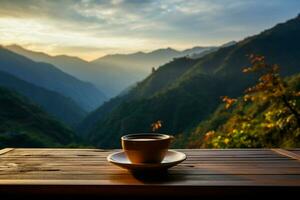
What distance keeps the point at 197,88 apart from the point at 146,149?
50.5m

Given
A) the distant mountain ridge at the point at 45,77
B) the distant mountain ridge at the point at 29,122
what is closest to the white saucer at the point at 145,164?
the distant mountain ridge at the point at 29,122

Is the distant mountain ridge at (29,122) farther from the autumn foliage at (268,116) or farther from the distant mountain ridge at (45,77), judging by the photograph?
the distant mountain ridge at (45,77)

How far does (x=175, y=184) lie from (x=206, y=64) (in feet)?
205

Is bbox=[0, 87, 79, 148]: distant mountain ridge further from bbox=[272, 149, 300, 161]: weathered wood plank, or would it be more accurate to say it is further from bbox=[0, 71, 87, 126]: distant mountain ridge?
bbox=[0, 71, 87, 126]: distant mountain ridge

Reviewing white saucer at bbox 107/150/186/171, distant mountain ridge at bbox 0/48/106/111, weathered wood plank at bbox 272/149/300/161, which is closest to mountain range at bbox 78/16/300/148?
weathered wood plank at bbox 272/149/300/161

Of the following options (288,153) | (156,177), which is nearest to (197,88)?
(288,153)

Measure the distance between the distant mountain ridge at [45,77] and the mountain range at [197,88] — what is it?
78461 mm

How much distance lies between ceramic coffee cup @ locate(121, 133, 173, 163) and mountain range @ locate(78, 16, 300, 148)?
119ft

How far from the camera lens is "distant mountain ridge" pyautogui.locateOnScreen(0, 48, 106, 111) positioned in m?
141

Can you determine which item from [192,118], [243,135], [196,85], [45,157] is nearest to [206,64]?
[196,85]

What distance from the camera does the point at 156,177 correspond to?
5.67 ft

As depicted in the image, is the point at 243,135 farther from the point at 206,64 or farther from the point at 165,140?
the point at 206,64

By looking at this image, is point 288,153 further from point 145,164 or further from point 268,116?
point 268,116

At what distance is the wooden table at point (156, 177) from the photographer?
1593mm
